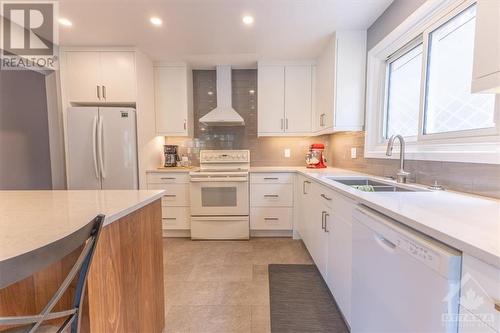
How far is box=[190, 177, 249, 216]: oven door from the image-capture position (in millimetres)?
2797

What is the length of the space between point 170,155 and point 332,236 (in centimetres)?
245

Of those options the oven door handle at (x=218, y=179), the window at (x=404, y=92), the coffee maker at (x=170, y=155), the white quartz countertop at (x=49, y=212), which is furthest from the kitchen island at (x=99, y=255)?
the window at (x=404, y=92)

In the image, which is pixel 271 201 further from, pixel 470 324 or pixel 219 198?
pixel 470 324

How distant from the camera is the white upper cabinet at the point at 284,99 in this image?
304 centimetres

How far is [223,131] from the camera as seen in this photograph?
3.39 meters

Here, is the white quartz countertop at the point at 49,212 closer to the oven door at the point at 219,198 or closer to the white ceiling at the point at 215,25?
the oven door at the point at 219,198

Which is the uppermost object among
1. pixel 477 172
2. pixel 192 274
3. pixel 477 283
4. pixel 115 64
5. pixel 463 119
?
pixel 115 64

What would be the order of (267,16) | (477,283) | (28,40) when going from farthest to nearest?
(28,40) → (267,16) → (477,283)

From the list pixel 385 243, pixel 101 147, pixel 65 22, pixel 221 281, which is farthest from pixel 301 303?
A: pixel 65 22

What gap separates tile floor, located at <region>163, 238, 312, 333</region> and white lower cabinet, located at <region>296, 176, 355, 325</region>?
18.2 inches

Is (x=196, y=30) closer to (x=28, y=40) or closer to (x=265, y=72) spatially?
(x=265, y=72)

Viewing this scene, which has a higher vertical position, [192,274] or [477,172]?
[477,172]

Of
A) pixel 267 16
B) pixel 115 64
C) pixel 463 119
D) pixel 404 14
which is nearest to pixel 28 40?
pixel 115 64

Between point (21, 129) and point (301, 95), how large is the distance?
3.66 m
